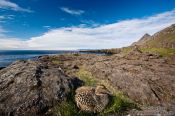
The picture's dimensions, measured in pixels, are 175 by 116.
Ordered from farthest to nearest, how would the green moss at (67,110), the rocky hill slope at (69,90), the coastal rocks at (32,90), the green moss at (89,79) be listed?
the green moss at (89,79) → the rocky hill slope at (69,90) → the coastal rocks at (32,90) → the green moss at (67,110)

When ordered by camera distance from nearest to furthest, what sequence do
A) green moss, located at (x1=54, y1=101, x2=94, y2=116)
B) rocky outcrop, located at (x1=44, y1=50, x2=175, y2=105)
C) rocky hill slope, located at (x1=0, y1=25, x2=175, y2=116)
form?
green moss, located at (x1=54, y1=101, x2=94, y2=116) < rocky hill slope, located at (x1=0, y1=25, x2=175, y2=116) < rocky outcrop, located at (x1=44, y1=50, x2=175, y2=105)

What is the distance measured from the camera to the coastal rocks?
44.8 feet

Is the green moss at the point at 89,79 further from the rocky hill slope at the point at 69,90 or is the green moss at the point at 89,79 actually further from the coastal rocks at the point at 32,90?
the coastal rocks at the point at 32,90

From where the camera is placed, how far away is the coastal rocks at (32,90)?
13641mm

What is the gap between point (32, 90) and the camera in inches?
580

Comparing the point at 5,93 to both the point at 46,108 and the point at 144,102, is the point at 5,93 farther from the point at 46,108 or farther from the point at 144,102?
the point at 144,102

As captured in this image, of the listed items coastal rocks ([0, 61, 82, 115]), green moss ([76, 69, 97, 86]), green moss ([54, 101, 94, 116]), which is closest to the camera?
green moss ([54, 101, 94, 116])

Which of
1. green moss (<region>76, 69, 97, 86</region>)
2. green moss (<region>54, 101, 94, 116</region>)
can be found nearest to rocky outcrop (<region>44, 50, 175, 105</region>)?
green moss (<region>76, 69, 97, 86</region>)

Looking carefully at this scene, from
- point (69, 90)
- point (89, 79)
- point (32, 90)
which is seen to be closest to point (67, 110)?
point (69, 90)

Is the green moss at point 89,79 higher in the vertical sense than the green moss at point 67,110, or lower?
higher

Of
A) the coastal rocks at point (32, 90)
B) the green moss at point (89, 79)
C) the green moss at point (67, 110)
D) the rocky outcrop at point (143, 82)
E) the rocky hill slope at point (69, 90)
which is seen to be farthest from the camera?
the green moss at point (89, 79)

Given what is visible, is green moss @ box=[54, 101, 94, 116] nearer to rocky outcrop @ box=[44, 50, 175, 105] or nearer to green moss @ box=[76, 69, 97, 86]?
green moss @ box=[76, 69, 97, 86]

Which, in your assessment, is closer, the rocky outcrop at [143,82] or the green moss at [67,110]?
the green moss at [67,110]

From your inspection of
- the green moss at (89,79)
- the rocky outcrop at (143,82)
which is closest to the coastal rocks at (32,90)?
the green moss at (89,79)
